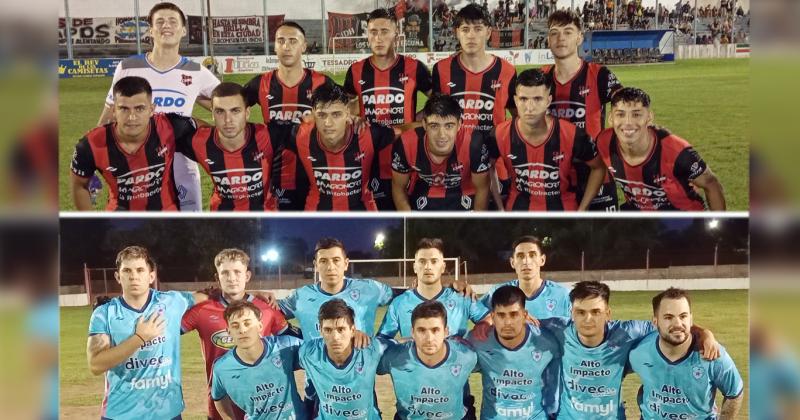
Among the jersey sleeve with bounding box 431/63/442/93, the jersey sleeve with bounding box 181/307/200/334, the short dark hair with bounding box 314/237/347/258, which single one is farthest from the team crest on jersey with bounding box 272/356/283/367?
the jersey sleeve with bounding box 431/63/442/93

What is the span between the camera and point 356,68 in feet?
13.8

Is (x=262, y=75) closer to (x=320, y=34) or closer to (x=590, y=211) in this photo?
(x=320, y=34)

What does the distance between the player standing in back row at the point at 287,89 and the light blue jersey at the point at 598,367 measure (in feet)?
3.97

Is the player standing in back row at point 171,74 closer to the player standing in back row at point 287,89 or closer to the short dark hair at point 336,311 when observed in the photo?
the player standing in back row at point 287,89

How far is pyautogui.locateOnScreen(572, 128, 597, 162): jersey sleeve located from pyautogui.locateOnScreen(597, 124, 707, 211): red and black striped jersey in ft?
0.09

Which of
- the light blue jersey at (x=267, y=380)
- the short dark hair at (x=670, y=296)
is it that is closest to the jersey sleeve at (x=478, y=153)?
the short dark hair at (x=670, y=296)

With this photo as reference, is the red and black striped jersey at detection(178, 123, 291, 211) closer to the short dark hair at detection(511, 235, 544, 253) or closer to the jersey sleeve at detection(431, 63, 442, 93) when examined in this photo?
the jersey sleeve at detection(431, 63, 442, 93)

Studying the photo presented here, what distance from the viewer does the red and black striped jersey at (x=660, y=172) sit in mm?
4055

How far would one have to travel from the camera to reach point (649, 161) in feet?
13.3

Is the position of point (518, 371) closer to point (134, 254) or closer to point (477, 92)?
point (477, 92)

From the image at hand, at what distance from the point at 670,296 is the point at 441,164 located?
3.43ft

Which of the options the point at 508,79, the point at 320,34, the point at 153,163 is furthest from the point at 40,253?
the point at 508,79

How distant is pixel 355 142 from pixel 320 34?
1.48 ft

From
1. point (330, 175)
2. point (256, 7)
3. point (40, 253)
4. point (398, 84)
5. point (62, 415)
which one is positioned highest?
point (256, 7)
